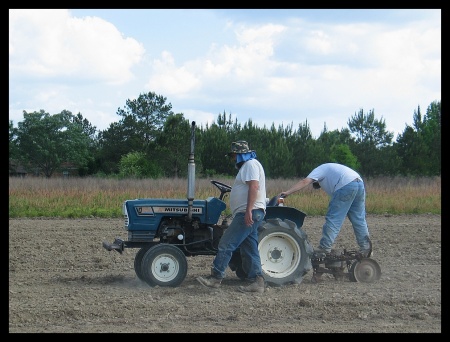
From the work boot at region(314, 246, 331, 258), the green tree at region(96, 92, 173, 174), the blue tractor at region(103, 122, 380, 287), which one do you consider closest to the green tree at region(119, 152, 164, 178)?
the green tree at region(96, 92, 173, 174)

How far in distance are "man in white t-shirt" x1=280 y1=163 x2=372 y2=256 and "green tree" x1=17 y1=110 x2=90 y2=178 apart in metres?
41.1

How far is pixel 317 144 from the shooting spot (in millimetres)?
46750

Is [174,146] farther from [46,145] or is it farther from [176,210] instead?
[176,210]

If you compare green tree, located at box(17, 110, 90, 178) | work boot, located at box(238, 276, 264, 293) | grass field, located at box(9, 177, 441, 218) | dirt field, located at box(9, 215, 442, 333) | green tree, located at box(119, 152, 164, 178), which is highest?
green tree, located at box(17, 110, 90, 178)

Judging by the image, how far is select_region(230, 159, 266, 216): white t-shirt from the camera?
7621mm

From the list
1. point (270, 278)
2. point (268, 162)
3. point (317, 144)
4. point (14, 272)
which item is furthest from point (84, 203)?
point (317, 144)

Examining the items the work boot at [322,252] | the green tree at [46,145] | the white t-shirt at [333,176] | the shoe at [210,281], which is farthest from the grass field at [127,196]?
the green tree at [46,145]

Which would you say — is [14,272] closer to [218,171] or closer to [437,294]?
[437,294]

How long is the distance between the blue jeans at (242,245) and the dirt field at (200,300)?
0.92 feet

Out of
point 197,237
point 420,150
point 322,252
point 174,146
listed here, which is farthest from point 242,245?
point 420,150

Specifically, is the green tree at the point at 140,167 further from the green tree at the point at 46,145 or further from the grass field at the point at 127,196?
the green tree at the point at 46,145

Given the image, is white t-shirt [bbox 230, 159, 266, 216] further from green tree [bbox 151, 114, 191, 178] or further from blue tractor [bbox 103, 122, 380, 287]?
green tree [bbox 151, 114, 191, 178]

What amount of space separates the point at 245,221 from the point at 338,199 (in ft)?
4.72

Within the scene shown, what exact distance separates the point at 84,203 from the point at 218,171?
20.4 metres
